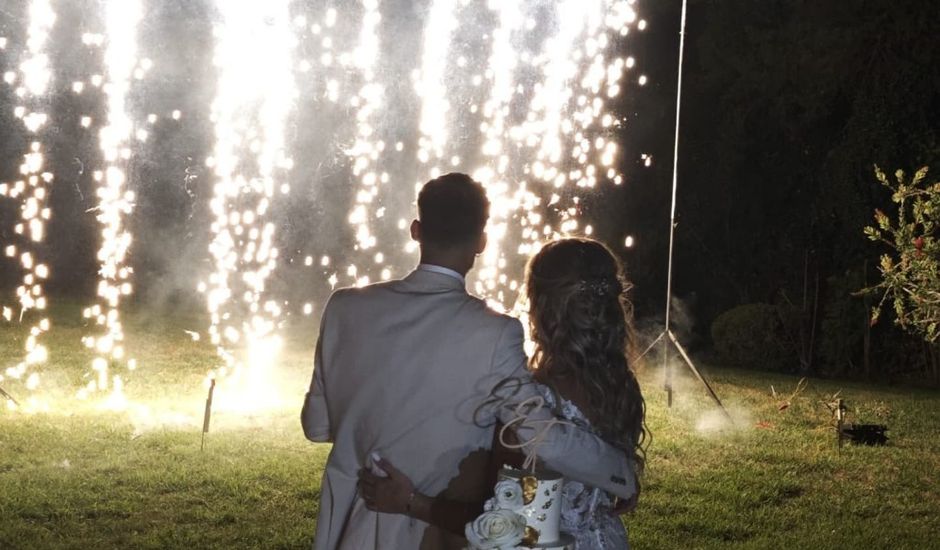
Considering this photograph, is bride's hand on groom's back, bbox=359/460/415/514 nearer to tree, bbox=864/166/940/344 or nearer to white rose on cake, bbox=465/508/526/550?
white rose on cake, bbox=465/508/526/550

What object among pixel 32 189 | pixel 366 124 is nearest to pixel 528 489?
pixel 366 124

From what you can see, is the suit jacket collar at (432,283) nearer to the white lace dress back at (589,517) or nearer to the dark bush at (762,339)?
the white lace dress back at (589,517)

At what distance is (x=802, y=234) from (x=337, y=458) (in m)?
14.4

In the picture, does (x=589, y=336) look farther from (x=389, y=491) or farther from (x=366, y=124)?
(x=366, y=124)

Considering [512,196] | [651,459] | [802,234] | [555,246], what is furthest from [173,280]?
[555,246]

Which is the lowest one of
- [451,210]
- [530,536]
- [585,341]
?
[530,536]

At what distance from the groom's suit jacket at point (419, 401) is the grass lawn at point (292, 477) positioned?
10.6ft

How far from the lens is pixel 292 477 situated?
691cm

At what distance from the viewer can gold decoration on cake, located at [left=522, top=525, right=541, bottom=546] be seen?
2344 millimetres

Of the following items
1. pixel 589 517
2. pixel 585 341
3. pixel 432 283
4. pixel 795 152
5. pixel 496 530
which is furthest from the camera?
pixel 795 152

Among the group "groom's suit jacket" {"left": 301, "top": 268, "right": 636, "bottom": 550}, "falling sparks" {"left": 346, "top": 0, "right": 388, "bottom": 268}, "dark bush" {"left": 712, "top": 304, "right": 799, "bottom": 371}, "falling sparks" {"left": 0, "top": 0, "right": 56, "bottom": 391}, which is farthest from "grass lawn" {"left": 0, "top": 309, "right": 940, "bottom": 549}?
"dark bush" {"left": 712, "top": 304, "right": 799, "bottom": 371}

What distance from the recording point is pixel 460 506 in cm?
248

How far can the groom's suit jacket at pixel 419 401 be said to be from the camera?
2.43 metres

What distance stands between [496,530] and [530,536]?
0.13m
